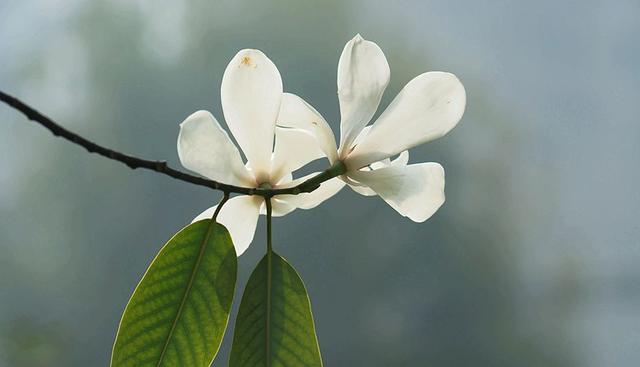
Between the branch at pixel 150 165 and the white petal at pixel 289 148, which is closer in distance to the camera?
the branch at pixel 150 165

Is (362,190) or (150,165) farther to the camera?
(362,190)

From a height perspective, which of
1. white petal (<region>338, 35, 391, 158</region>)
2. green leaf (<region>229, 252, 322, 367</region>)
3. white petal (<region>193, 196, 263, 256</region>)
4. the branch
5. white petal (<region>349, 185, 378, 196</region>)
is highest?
white petal (<region>338, 35, 391, 158</region>)

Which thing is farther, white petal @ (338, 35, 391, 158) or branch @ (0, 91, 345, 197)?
white petal @ (338, 35, 391, 158)

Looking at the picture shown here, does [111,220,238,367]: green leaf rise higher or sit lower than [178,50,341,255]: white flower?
lower

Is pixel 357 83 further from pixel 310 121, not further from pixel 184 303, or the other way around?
pixel 184 303

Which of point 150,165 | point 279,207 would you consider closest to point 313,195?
point 279,207
